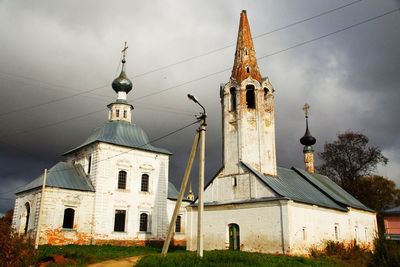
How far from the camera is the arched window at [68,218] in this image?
2545cm

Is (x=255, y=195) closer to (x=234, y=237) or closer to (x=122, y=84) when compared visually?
(x=234, y=237)

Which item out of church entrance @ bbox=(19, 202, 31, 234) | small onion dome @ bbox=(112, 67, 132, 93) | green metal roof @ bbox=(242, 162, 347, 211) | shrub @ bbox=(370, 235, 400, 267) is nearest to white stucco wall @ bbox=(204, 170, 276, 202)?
green metal roof @ bbox=(242, 162, 347, 211)

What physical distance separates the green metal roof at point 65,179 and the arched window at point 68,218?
5.06ft

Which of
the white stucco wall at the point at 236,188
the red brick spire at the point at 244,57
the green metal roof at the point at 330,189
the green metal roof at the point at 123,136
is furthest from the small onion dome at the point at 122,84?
the green metal roof at the point at 330,189

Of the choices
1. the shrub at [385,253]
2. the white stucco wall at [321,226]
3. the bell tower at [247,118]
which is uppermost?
the bell tower at [247,118]

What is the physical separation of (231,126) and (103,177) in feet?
34.6

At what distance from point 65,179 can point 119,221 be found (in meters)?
4.89

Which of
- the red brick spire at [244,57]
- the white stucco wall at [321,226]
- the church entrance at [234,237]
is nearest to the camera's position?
the white stucco wall at [321,226]

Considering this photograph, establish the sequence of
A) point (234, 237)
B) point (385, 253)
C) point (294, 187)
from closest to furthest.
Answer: point (385, 253), point (234, 237), point (294, 187)

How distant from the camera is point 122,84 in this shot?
32.8 metres

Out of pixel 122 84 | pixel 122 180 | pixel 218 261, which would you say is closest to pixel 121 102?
pixel 122 84

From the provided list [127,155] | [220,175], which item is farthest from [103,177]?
[220,175]

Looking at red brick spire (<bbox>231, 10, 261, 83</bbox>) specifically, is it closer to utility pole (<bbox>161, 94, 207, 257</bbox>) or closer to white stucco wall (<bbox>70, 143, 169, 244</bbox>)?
utility pole (<bbox>161, 94, 207, 257</bbox>)

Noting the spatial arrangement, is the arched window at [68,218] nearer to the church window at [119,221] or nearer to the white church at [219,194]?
the white church at [219,194]
